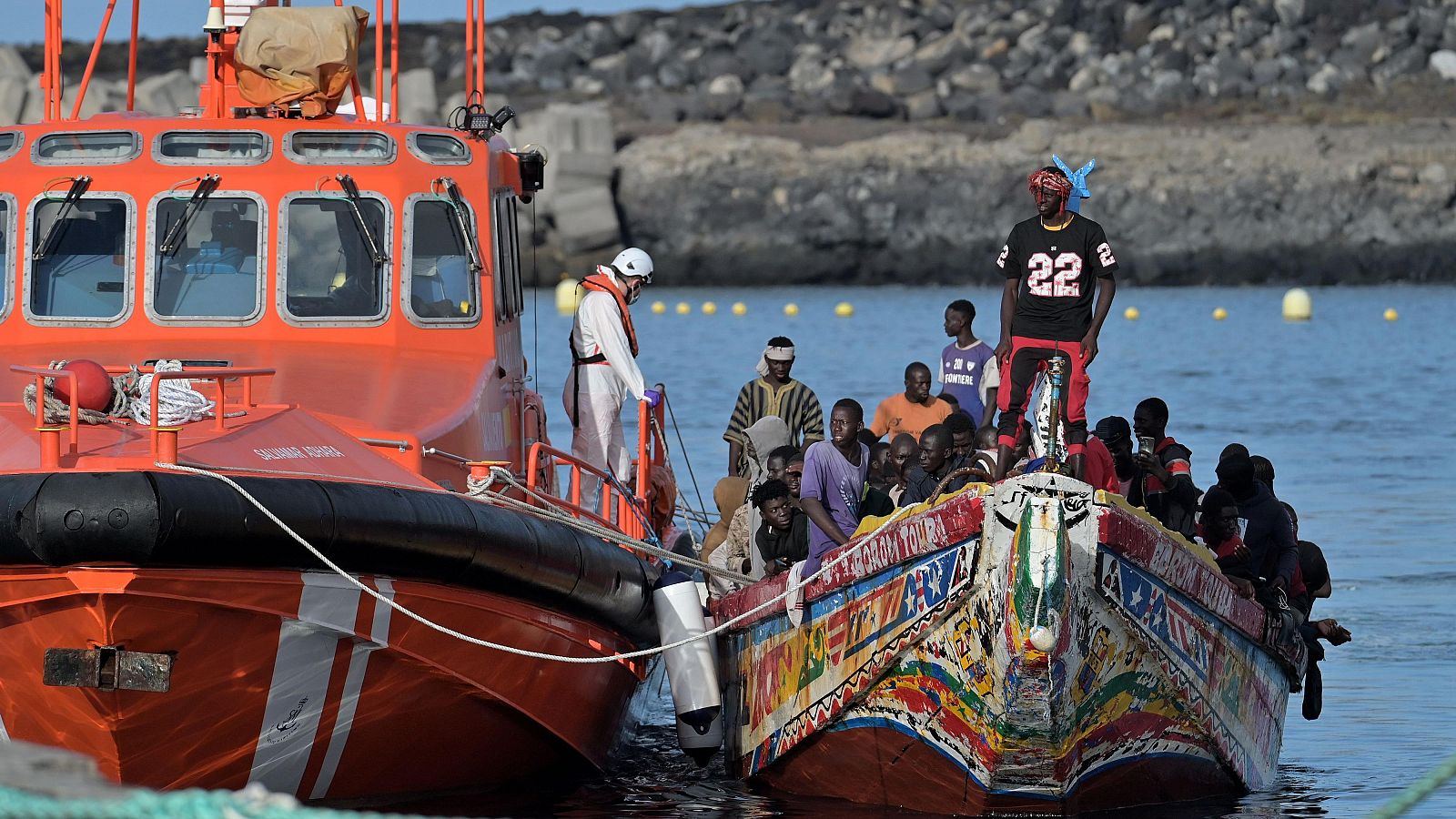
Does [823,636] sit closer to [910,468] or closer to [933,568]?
[933,568]

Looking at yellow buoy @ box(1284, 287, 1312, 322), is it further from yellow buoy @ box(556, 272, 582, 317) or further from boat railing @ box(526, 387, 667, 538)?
boat railing @ box(526, 387, 667, 538)

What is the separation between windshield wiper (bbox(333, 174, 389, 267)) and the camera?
9.09 m

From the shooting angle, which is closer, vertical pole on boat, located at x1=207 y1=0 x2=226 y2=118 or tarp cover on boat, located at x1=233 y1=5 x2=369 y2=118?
tarp cover on boat, located at x1=233 y1=5 x2=369 y2=118

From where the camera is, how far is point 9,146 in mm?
9305

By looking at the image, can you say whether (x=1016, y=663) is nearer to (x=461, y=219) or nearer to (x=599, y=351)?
(x=461, y=219)

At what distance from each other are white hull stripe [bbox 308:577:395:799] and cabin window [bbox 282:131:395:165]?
2.37 metres

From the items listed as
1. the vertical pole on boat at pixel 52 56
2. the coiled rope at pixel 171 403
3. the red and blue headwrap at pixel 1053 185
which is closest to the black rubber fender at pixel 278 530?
the coiled rope at pixel 171 403

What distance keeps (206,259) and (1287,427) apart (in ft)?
69.1

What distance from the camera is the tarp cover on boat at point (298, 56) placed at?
953cm

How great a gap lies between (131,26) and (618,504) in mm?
3131

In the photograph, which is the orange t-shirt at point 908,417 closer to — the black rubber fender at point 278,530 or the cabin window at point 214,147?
the cabin window at point 214,147

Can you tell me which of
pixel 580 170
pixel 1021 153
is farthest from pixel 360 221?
pixel 1021 153

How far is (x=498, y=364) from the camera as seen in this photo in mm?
9391

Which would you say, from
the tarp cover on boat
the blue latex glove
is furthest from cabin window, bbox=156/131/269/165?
the blue latex glove
